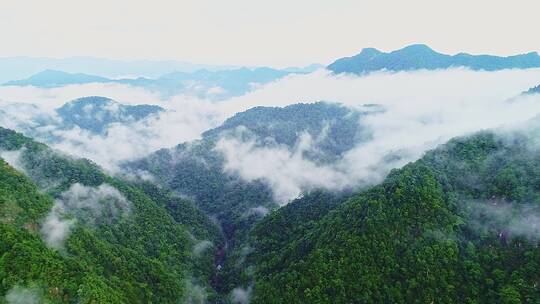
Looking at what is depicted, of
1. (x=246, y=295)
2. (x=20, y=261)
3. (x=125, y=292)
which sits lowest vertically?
(x=246, y=295)

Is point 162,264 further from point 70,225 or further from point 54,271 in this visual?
point 54,271

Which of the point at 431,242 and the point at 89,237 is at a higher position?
the point at 431,242

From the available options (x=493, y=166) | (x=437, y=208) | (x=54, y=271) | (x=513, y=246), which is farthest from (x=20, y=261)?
(x=493, y=166)

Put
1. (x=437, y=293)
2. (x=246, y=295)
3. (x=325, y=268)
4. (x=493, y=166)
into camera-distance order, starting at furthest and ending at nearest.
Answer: (x=493, y=166) → (x=246, y=295) → (x=325, y=268) → (x=437, y=293)

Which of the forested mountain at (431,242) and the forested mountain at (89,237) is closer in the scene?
the forested mountain at (89,237)

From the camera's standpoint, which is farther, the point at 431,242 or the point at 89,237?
the point at 89,237
